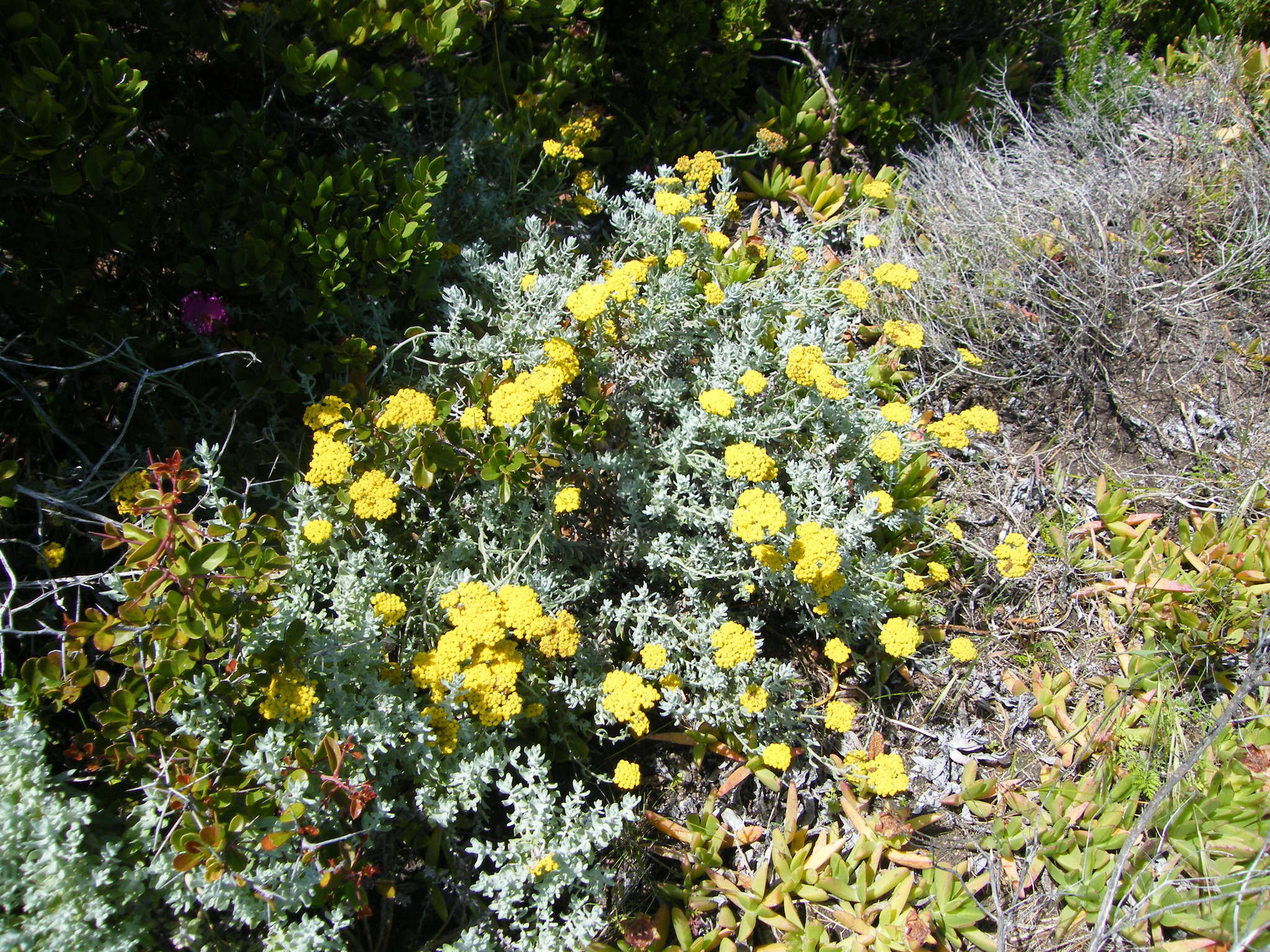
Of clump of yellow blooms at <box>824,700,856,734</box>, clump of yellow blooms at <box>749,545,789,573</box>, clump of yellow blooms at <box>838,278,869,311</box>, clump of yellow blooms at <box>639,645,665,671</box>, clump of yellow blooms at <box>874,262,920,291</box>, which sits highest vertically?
clump of yellow blooms at <box>874,262,920,291</box>

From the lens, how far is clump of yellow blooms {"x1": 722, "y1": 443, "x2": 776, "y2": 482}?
2.24m

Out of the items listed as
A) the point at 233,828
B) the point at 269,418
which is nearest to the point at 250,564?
the point at 233,828

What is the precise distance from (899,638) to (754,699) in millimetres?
505

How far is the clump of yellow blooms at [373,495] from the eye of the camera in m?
2.11

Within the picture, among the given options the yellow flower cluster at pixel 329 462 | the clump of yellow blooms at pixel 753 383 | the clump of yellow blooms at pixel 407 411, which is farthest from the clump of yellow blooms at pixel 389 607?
the clump of yellow blooms at pixel 753 383

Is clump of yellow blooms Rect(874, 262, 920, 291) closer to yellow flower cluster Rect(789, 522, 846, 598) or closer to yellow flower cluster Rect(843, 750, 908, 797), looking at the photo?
yellow flower cluster Rect(789, 522, 846, 598)

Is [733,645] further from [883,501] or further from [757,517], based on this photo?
[883,501]

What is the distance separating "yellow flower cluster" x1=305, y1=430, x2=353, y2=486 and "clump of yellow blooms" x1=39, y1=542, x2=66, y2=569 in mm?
645

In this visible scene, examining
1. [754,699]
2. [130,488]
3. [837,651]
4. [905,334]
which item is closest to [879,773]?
[837,651]

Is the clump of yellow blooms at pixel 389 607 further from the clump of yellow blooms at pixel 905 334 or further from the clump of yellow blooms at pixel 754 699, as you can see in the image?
the clump of yellow blooms at pixel 905 334

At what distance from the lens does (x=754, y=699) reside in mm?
2229

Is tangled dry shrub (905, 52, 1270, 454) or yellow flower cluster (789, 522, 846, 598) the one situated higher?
tangled dry shrub (905, 52, 1270, 454)

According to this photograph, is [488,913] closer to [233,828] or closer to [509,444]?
[233,828]

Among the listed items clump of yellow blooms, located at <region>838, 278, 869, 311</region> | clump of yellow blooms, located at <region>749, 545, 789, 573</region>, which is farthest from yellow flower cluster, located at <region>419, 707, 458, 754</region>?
clump of yellow blooms, located at <region>838, 278, 869, 311</region>
